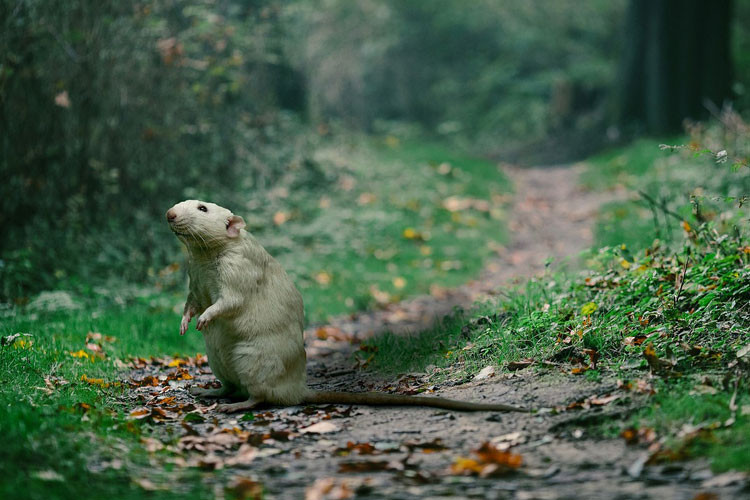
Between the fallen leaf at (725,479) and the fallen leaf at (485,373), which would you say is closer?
the fallen leaf at (725,479)

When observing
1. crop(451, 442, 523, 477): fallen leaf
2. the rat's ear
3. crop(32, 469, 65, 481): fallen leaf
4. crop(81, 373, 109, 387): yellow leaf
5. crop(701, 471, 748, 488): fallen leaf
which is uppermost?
the rat's ear

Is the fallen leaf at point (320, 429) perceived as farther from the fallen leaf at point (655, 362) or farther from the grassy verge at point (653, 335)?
the fallen leaf at point (655, 362)

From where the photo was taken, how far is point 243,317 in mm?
4711

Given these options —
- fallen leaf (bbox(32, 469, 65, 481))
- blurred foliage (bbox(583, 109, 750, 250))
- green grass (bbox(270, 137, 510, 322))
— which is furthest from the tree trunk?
fallen leaf (bbox(32, 469, 65, 481))

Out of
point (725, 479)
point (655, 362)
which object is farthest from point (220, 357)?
point (725, 479)

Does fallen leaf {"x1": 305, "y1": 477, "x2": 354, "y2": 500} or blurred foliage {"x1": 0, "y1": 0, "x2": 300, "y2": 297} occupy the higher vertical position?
blurred foliage {"x1": 0, "y1": 0, "x2": 300, "y2": 297}

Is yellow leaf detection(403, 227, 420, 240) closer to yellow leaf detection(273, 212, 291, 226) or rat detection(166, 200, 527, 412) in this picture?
yellow leaf detection(273, 212, 291, 226)

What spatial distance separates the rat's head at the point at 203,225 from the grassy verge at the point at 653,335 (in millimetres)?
1798

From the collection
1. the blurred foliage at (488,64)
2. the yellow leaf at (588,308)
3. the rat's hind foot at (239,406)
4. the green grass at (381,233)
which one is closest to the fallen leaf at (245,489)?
the rat's hind foot at (239,406)

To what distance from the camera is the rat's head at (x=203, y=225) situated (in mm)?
4625

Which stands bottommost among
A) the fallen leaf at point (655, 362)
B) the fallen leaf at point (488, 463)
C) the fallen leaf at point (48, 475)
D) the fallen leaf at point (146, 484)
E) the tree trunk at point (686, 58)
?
the fallen leaf at point (488, 463)

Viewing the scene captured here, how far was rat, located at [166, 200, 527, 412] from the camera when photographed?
15.3 ft

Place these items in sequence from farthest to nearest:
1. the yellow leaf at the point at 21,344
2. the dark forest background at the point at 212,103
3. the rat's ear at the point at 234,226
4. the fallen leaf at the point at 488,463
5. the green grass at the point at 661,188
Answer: the dark forest background at the point at 212,103 < the green grass at the point at 661,188 < the yellow leaf at the point at 21,344 < the rat's ear at the point at 234,226 < the fallen leaf at the point at 488,463

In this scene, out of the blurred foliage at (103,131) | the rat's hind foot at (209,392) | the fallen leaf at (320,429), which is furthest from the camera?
the blurred foliage at (103,131)
